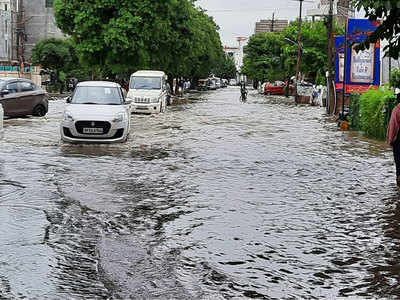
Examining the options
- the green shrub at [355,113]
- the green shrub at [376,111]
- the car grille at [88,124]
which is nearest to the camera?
the car grille at [88,124]

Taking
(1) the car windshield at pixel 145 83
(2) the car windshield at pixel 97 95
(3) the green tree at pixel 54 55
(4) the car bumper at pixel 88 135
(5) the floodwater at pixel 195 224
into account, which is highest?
Result: (3) the green tree at pixel 54 55

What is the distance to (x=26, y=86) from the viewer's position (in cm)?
2855

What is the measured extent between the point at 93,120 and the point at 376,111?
934 cm

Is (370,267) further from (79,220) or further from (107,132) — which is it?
(107,132)

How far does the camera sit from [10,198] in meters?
10.9

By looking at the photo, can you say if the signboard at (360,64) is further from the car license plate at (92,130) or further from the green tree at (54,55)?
the green tree at (54,55)

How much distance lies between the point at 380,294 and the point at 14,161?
1059cm

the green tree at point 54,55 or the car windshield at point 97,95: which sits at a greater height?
the green tree at point 54,55

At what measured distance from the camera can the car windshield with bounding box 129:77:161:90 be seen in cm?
3675

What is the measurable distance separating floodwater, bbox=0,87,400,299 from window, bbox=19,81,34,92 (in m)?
10.2

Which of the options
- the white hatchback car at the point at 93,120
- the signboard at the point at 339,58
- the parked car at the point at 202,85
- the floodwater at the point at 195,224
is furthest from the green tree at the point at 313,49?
the floodwater at the point at 195,224

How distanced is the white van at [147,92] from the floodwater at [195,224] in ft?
55.2

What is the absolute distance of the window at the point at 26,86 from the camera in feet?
92.7

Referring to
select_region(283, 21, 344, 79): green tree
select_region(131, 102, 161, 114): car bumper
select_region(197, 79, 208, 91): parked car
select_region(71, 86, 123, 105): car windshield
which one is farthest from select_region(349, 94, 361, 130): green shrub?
select_region(197, 79, 208, 91): parked car
